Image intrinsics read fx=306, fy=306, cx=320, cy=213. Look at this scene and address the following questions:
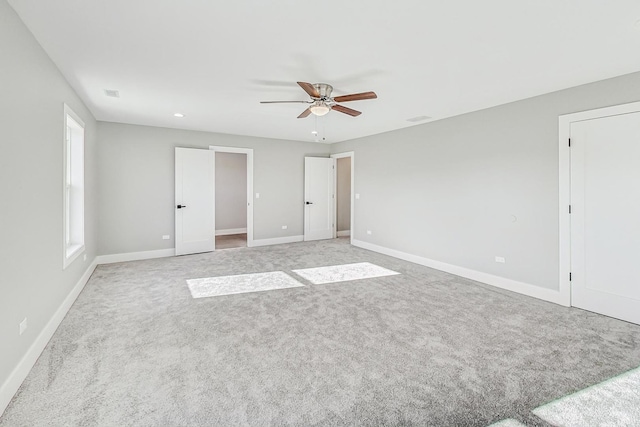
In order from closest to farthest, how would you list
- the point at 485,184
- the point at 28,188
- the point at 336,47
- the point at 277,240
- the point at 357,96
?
the point at 28,188 → the point at 336,47 → the point at 357,96 → the point at 485,184 → the point at 277,240

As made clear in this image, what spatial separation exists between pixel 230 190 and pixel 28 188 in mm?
6633

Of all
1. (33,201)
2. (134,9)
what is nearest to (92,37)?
(134,9)

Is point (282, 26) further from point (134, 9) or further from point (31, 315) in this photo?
point (31, 315)

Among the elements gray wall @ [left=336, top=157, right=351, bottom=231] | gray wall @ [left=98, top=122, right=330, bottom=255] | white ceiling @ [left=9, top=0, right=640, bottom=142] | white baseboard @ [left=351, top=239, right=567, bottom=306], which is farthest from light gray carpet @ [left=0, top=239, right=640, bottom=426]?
gray wall @ [left=336, top=157, right=351, bottom=231]

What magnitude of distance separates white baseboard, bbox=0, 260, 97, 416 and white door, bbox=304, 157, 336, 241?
4.91m

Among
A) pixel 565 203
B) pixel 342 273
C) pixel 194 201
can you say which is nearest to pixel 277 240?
pixel 194 201

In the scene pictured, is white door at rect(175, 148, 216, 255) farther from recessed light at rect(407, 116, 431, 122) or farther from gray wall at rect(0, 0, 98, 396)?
recessed light at rect(407, 116, 431, 122)

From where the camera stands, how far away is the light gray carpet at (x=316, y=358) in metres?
1.83

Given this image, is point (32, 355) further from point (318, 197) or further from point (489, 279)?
point (318, 197)

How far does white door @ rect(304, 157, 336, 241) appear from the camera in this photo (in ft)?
25.0

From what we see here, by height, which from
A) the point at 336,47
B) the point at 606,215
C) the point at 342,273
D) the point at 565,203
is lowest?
the point at 342,273

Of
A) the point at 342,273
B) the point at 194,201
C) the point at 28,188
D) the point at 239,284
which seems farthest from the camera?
the point at 194,201

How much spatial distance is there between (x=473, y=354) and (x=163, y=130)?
613 centimetres

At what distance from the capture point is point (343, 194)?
28.5ft
